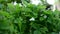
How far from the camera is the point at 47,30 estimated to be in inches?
42.0

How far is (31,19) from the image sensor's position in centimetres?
105

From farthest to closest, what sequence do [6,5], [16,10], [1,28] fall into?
[6,5] → [16,10] → [1,28]

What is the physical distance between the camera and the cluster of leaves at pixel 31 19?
39.5 inches

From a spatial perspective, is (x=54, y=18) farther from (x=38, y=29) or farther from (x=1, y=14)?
(x=1, y=14)

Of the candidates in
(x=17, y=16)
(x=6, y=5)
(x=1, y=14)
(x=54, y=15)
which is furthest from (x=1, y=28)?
(x=54, y=15)

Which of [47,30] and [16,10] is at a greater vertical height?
[16,10]

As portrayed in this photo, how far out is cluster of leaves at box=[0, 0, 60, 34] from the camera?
3.29ft

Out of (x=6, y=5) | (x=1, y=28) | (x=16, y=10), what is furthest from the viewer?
(x=6, y=5)

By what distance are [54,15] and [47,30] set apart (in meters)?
0.12

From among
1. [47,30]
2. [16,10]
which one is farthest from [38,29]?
[16,10]

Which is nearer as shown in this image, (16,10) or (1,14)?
(1,14)

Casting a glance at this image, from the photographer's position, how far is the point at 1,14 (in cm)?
91

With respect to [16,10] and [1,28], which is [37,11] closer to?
[16,10]

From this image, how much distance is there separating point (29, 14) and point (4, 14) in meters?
0.19
